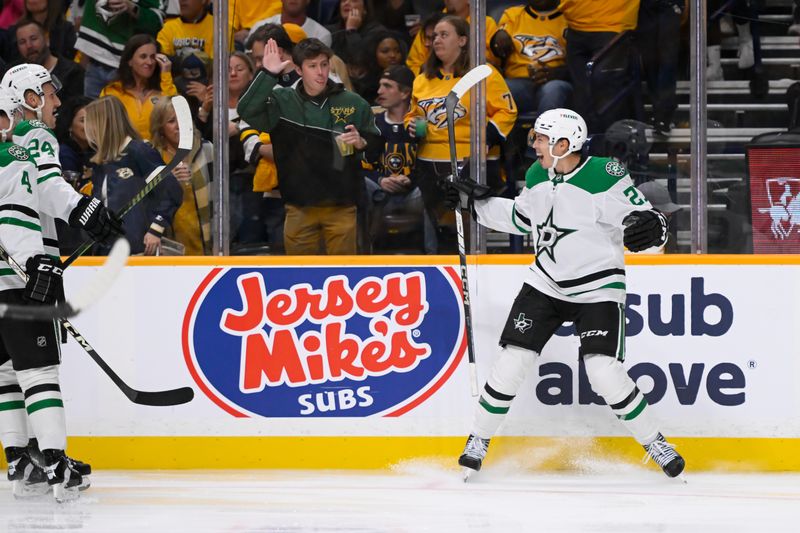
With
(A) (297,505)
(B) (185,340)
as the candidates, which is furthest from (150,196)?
(A) (297,505)

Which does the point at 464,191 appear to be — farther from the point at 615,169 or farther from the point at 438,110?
the point at 615,169

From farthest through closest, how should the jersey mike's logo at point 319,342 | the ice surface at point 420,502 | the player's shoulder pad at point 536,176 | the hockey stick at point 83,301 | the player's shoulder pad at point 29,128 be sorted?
1. the jersey mike's logo at point 319,342
2. the player's shoulder pad at point 536,176
3. the player's shoulder pad at point 29,128
4. the ice surface at point 420,502
5. the hockey stick at point 83,301

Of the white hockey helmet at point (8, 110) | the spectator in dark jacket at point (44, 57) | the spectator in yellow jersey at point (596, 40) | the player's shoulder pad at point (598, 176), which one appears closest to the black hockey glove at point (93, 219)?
the white hockey helmet at point (8, 110)

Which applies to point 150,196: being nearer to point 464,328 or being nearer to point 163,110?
point 163,110

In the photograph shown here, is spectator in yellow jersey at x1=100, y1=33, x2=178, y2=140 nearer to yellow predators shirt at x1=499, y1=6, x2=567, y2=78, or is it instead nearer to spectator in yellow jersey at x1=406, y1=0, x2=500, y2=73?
spectator in yellow jersey at x1=406, y1=0, x2=500, y2=73

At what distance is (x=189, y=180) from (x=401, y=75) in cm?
90

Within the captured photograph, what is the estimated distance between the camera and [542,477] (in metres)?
3.99

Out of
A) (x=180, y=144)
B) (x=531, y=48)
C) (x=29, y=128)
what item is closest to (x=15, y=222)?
(x=29, y=128)

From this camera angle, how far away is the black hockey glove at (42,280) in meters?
3.55

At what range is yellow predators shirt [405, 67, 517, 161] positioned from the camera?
4234 millimetres

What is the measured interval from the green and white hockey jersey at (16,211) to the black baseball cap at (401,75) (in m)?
1.35

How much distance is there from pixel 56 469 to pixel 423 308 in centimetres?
141

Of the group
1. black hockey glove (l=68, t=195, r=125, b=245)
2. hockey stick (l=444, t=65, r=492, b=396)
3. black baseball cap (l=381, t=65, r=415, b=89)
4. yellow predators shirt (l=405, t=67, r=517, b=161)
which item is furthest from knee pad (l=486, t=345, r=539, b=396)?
black hockey glove (l=68, t=195, r=125, b=245)

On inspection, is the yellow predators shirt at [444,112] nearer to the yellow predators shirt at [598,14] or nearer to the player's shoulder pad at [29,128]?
the yellow predators shirt at [598,14]
